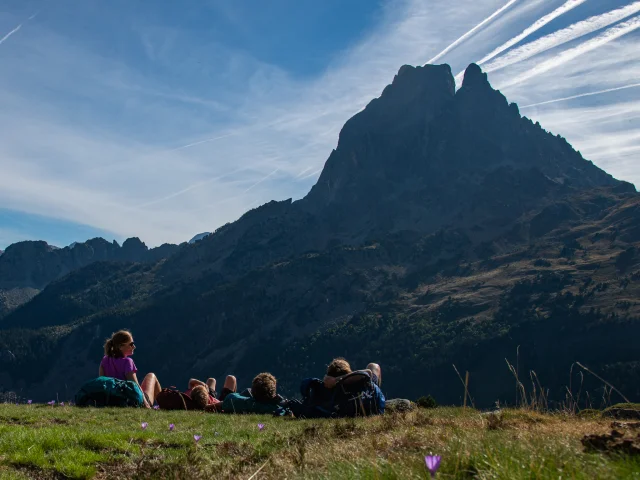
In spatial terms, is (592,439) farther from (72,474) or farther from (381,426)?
(72,474)

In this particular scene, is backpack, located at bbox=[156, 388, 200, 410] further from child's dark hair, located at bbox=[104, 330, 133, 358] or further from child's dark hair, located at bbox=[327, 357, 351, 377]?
child's dark hair, located at bbox=[327, 357, 351, 377]

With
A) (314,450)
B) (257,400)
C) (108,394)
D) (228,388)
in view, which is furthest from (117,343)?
(314,450)

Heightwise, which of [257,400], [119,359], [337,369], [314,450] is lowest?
[257,400]

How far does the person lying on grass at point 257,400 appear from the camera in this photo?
1408 centimetres

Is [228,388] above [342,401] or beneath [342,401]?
beneath

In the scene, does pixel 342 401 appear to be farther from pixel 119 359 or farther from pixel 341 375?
pixel 119 359

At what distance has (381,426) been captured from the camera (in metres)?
7.96

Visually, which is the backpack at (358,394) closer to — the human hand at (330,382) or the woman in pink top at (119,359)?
the human hand at (330,382)

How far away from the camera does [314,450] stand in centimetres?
587

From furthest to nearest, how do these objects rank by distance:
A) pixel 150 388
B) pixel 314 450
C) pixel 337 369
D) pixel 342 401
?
pixel 150 388 < pixel 337 369 < pixel 342 401 < pixel 314 450

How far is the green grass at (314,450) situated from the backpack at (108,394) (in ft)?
9.76

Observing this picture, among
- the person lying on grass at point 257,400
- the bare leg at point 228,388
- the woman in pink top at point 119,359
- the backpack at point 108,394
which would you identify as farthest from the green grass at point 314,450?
the bare leg at point 228,388

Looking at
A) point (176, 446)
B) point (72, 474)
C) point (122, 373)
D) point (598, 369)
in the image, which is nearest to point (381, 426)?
point (176, 446)

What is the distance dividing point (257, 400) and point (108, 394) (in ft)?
13.3
